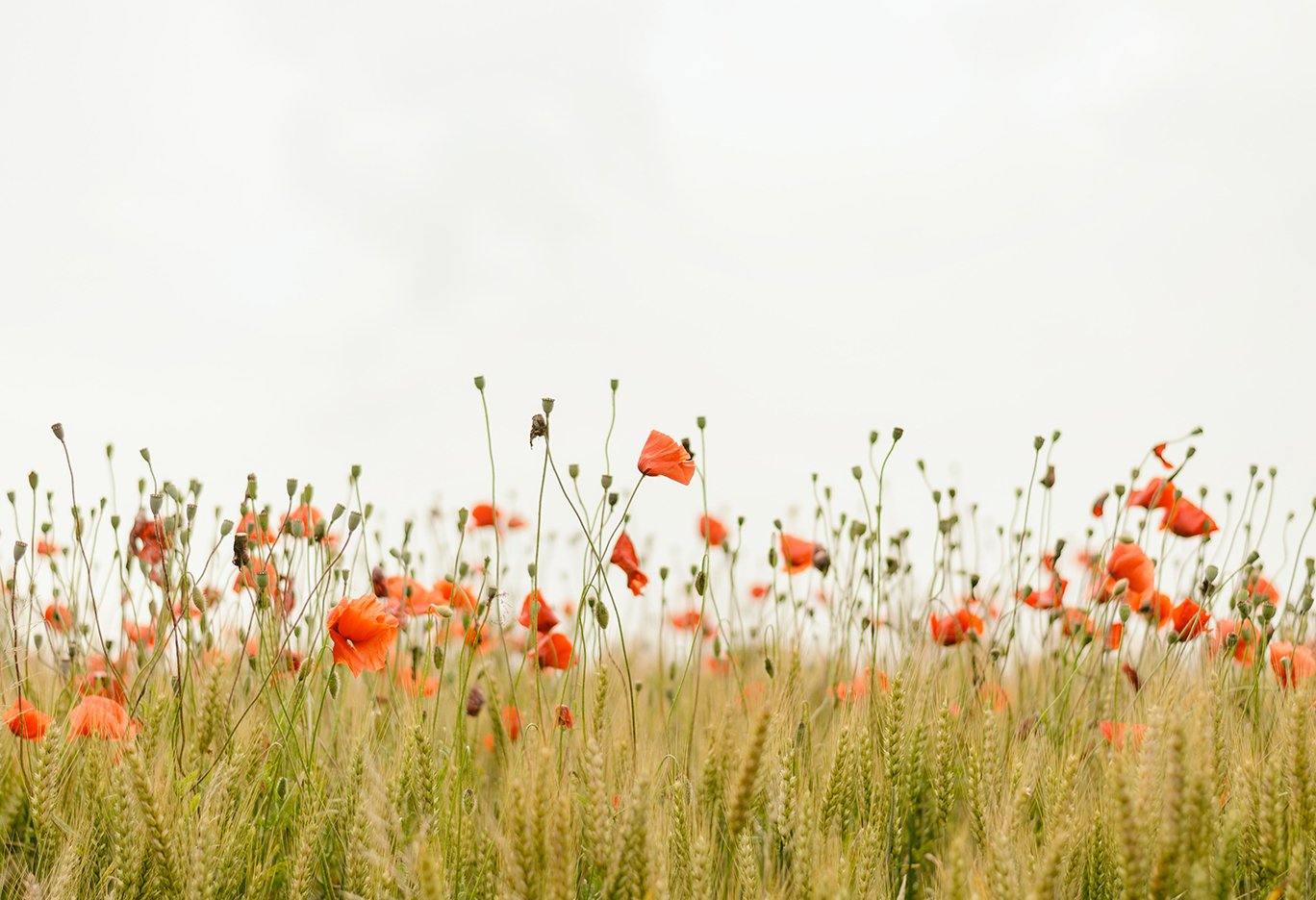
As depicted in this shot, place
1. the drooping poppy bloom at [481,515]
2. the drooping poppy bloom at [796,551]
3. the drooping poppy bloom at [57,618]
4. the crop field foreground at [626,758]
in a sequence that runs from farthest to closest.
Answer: the drooping poppy bloom at [481,515] < the drooping poppy bloom at [796,551] < the drooping poppy bloom at [57,618] < the crop field foreground at [626,758]

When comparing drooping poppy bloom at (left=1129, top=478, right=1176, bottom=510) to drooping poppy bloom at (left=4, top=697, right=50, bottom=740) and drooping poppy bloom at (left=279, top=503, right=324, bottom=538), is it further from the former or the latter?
drooping poppy bloom at (left=4, top=697, right=50, bottom=740)

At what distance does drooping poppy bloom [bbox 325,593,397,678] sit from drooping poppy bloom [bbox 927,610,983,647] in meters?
1.65

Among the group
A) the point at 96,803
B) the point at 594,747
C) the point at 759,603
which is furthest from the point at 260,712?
the point at 759,603

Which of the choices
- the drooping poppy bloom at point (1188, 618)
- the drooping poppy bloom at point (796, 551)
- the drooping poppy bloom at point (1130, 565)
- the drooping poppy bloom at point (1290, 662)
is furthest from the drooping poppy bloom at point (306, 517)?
the drooping poppy bloom at point (1290, 662)

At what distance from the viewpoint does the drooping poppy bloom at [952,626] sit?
341 cm

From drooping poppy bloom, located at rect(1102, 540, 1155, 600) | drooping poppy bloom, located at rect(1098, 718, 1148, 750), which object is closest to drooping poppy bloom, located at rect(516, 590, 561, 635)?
drooping poppy bloom, located at rect(1098, 718, 1148, 750)

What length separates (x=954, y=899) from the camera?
169 cm

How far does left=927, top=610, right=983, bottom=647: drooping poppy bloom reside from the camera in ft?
11.2

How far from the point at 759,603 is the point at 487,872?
8.56ft

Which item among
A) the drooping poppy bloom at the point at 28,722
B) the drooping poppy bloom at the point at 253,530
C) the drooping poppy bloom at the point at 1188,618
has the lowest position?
the drooping poppy bloom at the point at 28,722

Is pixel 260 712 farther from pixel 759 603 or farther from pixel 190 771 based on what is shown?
pixel 759 603

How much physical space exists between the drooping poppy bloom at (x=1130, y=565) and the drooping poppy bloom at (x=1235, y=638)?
23 cm

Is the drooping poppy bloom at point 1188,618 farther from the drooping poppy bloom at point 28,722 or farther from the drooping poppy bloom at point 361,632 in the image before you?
the drooping poppy bloom at point 28,722

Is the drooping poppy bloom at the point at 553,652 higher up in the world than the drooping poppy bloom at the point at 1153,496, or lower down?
lower down
